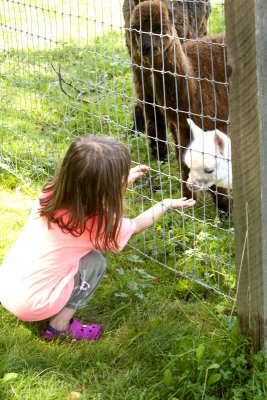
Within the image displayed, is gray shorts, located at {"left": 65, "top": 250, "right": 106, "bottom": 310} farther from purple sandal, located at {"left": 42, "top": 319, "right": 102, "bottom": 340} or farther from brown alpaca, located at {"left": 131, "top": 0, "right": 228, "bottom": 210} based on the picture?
brown alpaca, located at {"left": 131, "top": 0, "right": 228, "bottom": 210}

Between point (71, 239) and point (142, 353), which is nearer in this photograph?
point (142, 353)

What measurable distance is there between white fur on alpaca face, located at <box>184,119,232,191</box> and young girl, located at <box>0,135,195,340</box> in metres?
0.96

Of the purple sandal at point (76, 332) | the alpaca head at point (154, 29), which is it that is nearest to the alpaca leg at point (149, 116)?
the alpaca head at point (154, 29)

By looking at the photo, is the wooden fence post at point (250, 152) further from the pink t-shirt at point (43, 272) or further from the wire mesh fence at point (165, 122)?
the pink t-shirt at point (43, 272)

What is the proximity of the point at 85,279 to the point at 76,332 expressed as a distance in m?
0.26

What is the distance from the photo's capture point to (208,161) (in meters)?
4.20

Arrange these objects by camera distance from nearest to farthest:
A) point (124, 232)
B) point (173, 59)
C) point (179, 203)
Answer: point (124, 232)
point (179, 203)
point (173, 59)

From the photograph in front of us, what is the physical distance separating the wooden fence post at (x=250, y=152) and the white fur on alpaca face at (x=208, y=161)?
4.49 feet

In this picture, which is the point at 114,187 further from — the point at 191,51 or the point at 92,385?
the point at 191,51

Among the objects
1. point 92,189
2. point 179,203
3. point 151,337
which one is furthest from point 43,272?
point 179,203

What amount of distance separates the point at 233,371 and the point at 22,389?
2.95 feet

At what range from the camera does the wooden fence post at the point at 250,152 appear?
7.69ft

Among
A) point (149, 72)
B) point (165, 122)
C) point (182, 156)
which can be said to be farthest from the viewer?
point (149, 72)

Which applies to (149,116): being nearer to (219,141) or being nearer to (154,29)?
(154,29)
